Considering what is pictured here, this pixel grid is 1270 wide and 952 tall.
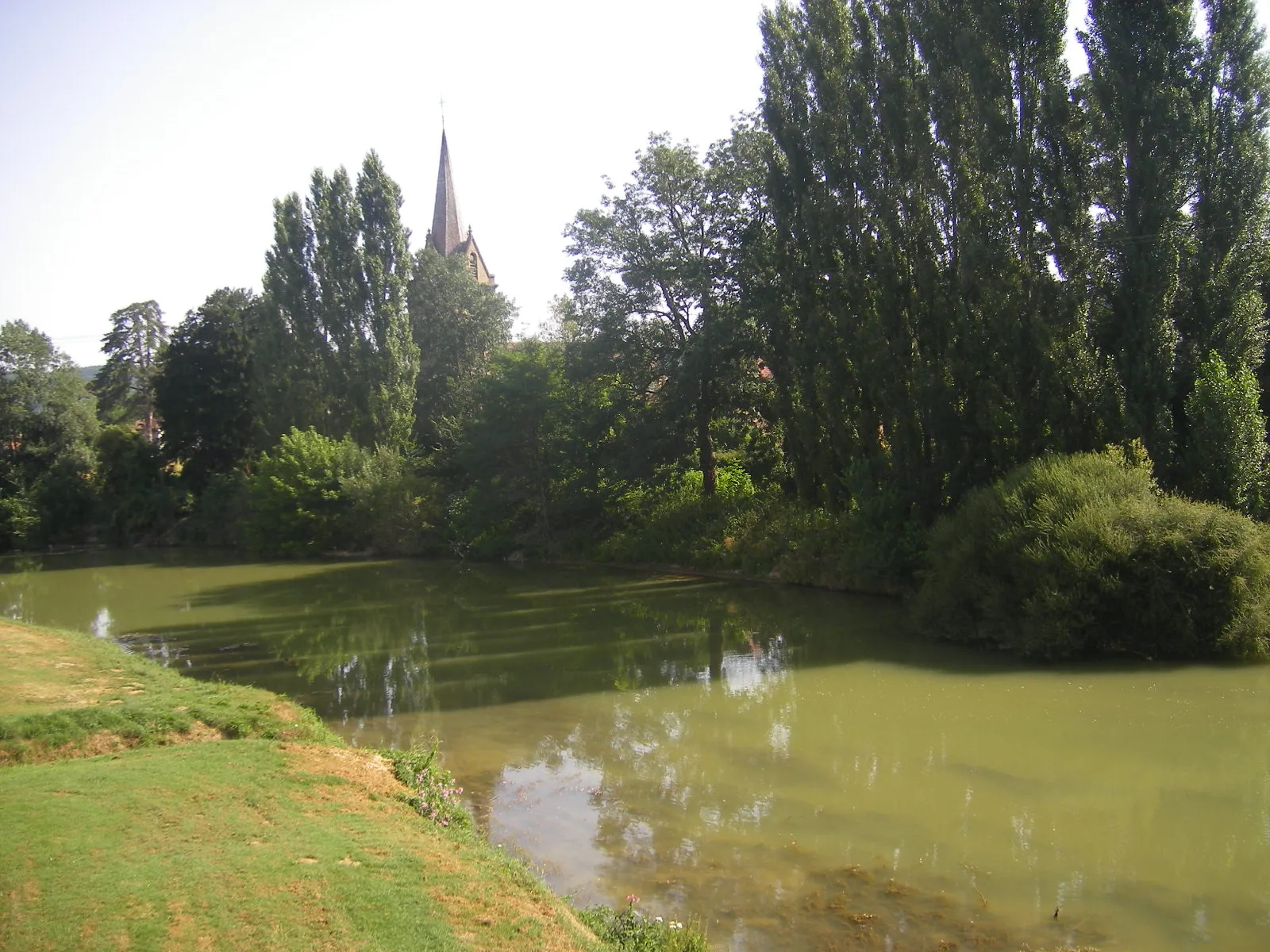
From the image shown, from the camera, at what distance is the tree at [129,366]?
213 feet

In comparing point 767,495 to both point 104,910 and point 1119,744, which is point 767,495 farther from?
point 104,910

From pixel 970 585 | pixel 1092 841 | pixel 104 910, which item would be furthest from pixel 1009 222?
pixel 104 910

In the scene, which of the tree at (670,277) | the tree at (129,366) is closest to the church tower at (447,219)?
the tree at (129,366)

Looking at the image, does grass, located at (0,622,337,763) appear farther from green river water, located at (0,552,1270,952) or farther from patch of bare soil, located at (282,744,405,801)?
green river water, located at (0,552,1270,952)

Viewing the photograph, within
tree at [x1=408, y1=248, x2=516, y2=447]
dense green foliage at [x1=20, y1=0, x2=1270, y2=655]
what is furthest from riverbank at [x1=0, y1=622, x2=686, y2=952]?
tree at [x1=408, y1=248, x2=516, y2=447]

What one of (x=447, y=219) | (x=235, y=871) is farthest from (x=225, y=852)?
(x=447, y=219)

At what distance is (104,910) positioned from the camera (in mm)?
4969

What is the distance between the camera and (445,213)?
65688 millimetres

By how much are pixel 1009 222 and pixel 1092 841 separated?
15529 millimetres

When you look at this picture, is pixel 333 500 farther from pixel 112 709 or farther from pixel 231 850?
pixel 231 850

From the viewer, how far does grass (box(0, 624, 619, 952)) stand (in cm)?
501

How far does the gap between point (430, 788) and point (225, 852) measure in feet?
11.1

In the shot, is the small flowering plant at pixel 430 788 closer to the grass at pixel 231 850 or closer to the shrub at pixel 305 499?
the grass at pixel 231 850

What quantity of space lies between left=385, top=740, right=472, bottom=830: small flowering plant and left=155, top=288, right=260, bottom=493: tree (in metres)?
37.4
